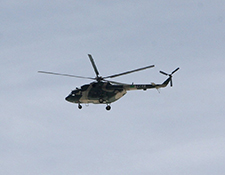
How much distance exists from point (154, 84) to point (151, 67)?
8.26 m

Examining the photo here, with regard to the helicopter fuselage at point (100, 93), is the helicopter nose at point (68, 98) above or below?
above

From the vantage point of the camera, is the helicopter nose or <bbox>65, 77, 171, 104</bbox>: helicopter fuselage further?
the helicopter nose

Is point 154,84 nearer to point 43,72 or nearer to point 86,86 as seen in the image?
point 86,86

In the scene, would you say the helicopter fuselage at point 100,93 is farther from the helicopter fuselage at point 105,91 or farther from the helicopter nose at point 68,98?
the helicopter nose at point 68,98

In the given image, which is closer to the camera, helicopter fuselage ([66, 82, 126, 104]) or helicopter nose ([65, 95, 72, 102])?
helicopter fuselage ([66, 82, 126, 104])

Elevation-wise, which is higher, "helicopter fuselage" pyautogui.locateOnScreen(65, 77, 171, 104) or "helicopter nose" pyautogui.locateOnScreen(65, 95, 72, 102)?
"helicopter nose" pyautogui.locateOnScreen(65, 95, 72, 102)

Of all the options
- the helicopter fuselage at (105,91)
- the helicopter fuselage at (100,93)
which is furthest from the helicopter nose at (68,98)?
the helicopter fuselage at (105,91)

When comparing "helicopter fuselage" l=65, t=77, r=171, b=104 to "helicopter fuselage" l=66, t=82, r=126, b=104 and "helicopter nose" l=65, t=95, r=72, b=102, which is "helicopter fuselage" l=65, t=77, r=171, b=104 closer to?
"helicopter fuselage" l=66, t=82, r=126, b=104

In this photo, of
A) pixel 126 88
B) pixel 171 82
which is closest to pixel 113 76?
pixel 126 88

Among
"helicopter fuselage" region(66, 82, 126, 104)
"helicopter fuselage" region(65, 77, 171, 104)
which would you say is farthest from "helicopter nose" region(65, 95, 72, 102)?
"helicopter fuselage" region(65, 77, 171, 104)

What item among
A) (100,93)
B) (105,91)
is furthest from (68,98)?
(105,91)

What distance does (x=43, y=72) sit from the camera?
96.1 metres

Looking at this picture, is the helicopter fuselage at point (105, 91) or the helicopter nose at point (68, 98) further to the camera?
the helicopter nose at point (68, 98)

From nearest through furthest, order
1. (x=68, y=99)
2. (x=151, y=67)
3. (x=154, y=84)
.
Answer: (x=151, y=67) → (x=154, y=84) → (x=68, y=99)
